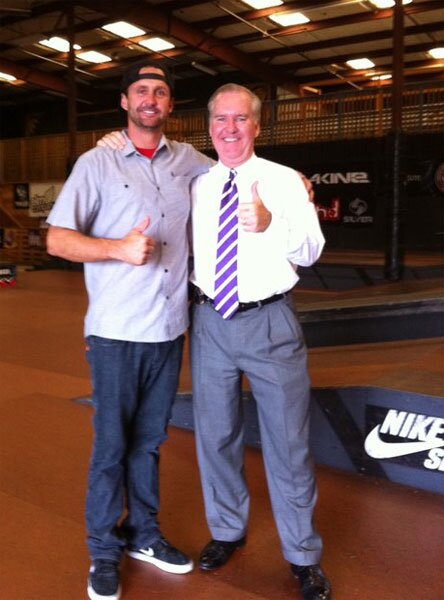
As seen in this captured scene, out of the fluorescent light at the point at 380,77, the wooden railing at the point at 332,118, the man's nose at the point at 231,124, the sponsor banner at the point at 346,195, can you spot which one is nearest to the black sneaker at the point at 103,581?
the man's nose at the point at 231,124

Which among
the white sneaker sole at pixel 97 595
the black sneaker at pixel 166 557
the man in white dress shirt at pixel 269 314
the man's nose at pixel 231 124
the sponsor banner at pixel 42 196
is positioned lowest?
the white sneaker sole at pixel 97 595

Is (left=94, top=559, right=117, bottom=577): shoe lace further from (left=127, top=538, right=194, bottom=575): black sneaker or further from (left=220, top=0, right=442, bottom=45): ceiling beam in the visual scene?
(left=220, top=0, right=442, bottom=45): ceiling beam

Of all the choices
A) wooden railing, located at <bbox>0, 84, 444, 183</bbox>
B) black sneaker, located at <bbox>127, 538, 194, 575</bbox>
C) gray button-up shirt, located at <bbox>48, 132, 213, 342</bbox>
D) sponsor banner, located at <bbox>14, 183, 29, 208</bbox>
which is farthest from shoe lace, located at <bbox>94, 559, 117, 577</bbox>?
sponsor banner, located at <bbox>14, 183, 29, 208</bbox>

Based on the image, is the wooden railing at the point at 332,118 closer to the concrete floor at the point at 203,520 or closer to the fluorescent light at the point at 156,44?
the fluorescent light at the point at 156,44

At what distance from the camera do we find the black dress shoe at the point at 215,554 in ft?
7.50

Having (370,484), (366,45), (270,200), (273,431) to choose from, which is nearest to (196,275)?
(270,200)

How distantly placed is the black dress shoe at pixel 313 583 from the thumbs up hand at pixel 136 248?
1186 millimetres

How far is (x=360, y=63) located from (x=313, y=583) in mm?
16747

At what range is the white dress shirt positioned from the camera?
6.79 ft

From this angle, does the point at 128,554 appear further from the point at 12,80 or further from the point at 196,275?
the point at 12,80

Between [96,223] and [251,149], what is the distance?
59cm

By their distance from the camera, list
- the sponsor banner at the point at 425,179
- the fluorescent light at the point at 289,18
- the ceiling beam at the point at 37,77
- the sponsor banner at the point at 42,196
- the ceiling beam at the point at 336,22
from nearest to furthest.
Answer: the sponsor banner at the point at 425,179 < the ceiling beam at the point at 336,22 < the fluorescent light at the point at 289,18 < the ceiling beam at the point at 37,77 < the sponsor banner at the point at 42,196

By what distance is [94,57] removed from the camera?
17.1 metres

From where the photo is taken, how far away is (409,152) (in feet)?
39.1
